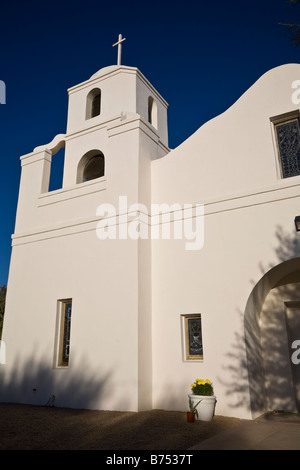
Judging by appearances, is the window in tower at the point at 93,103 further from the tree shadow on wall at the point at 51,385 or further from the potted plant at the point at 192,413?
the potted plant at the point at 192,413

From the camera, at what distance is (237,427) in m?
6.68

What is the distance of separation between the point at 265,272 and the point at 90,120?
805 centimetres

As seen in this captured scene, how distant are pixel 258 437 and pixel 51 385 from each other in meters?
5.59

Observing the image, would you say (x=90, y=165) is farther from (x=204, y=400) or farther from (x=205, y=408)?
(x=205, y=408)

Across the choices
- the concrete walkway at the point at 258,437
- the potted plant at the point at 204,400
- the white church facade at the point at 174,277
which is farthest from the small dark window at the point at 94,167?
the concrete walkway at the point at 258,437

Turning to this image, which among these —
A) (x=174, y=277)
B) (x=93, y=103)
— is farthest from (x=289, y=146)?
(x=93, y=103)

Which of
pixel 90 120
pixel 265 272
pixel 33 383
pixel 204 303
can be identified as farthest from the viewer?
pixel 90 120

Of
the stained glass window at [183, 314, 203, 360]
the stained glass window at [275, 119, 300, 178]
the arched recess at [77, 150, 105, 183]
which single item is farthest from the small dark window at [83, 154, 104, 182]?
the stained glass window at [183, 314, 203, 360]

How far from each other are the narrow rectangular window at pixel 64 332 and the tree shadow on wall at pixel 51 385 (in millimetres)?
370

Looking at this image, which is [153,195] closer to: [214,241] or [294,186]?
[214,241]

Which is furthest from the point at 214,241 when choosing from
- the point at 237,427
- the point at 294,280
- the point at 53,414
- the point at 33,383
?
the point at 33,383

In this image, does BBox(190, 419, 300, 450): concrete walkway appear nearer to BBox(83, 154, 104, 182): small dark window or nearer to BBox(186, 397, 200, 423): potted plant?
BBox(186, 397, 200, 423): potted plant

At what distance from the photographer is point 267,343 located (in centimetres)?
861

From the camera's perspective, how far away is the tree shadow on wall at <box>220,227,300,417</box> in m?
7.65
